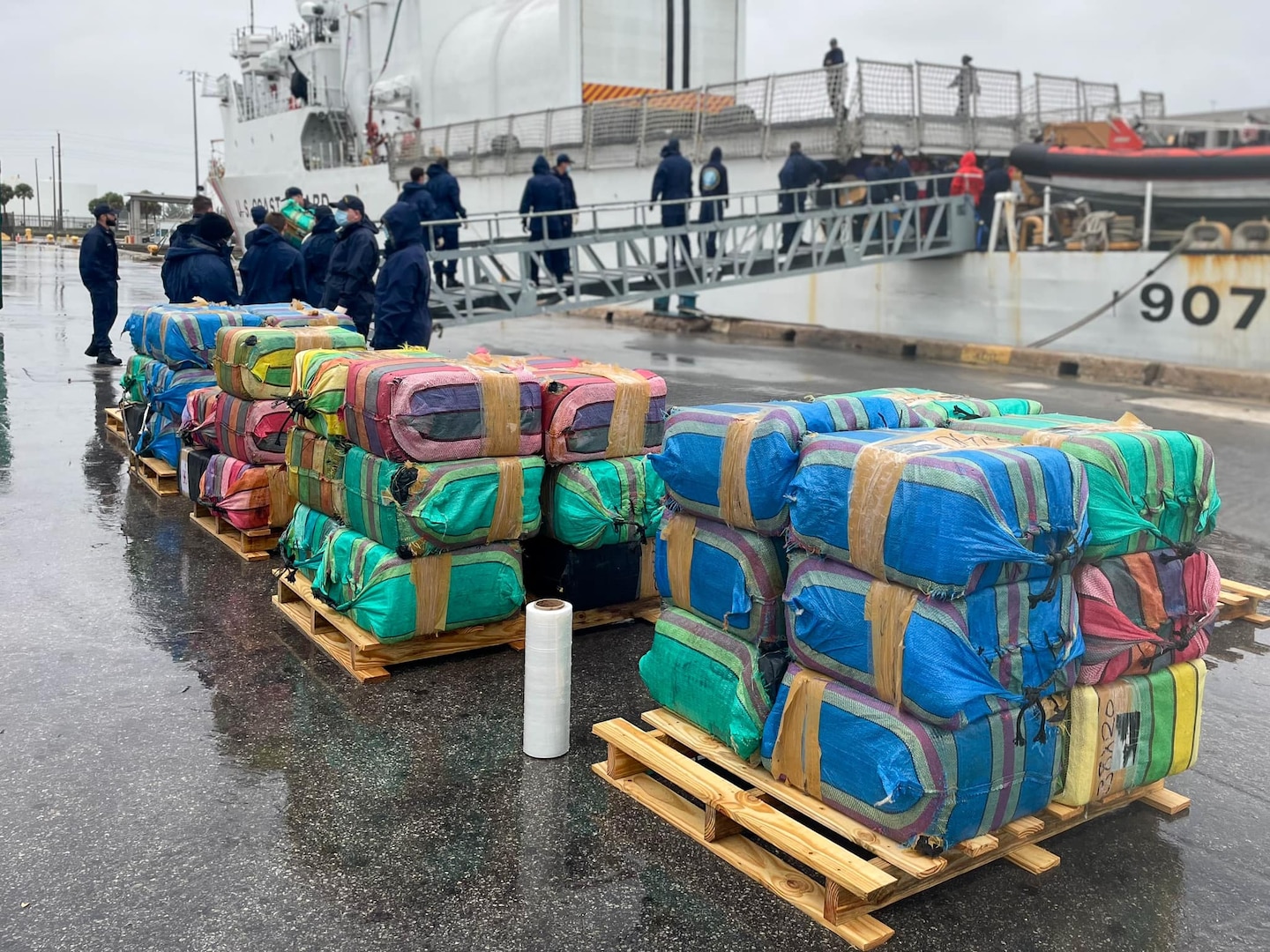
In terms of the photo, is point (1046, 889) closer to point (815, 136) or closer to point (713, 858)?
point (713, 858)

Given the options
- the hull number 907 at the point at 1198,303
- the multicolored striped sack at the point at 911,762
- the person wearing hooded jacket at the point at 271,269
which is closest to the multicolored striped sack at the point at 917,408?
the multicolored striped sack at the point at 911,762

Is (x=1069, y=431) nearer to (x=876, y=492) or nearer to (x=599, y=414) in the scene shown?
(x=876, y=492)

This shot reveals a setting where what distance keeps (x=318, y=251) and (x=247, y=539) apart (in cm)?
584

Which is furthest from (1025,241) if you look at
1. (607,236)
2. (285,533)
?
(285,533)

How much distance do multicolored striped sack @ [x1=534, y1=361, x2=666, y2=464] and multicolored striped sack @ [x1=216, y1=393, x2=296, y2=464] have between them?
6.04ft

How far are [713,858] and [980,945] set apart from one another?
79 cm

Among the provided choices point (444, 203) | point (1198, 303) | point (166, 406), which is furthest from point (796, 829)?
point (1198, 303)

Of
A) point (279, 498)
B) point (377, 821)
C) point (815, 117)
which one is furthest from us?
point (815, 117)

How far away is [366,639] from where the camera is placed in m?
4.57

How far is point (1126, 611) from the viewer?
3281 mm

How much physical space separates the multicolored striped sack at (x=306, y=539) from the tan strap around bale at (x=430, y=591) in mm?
663

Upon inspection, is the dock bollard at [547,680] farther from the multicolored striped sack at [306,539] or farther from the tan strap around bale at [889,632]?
the multicolored striped sack at [306,539]

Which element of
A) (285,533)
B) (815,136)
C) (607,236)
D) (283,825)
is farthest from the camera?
(815,136)

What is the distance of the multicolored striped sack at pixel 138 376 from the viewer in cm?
793
